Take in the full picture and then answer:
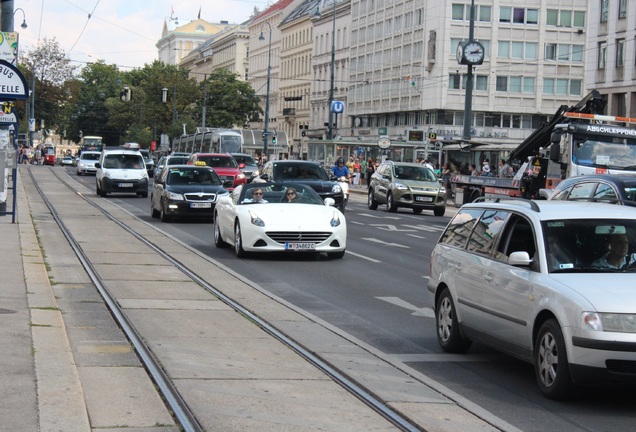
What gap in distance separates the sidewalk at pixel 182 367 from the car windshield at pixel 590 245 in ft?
4.33

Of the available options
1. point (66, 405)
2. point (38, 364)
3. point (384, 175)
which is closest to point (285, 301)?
point (38, 364)

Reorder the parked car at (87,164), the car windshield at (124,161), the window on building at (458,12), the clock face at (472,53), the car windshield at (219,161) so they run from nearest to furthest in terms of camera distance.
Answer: the car windshield at (219,161) < the car windshield at (124,161) < the clock face at (472,53) < the parked car at (87,164) < the window on building at (458,12)

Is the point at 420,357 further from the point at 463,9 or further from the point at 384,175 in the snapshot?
the point at 463,9

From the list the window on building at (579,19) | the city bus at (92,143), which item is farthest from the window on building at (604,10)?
the city bus at (92,143)

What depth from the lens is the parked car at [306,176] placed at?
32.5 meters

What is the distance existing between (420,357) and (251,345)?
146 cm

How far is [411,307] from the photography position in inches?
540

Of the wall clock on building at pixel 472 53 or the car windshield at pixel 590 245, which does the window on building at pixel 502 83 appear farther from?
the car windshield at pixel 590 245

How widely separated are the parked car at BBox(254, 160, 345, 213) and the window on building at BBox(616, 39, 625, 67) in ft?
134

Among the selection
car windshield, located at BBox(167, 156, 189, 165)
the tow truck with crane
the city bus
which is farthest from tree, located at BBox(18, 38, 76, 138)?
the tow truck with crane

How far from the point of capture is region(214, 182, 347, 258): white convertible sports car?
19438 millimetres

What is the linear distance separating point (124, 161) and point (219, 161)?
3.75 m

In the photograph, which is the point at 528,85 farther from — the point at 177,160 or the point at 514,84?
the point at 177,160

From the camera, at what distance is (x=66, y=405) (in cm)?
727
